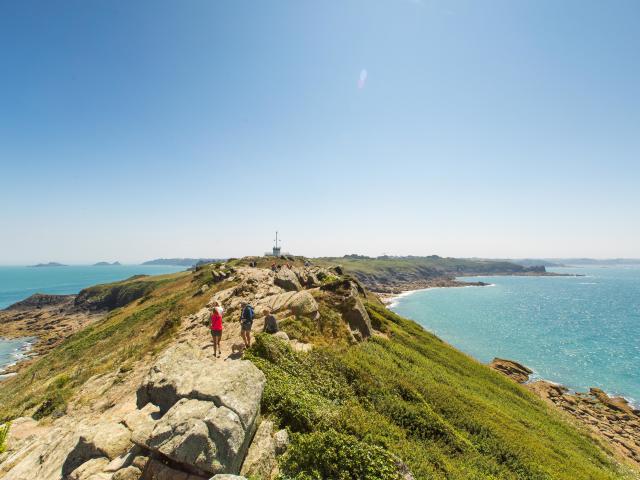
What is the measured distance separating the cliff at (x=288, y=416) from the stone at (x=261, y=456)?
40mm

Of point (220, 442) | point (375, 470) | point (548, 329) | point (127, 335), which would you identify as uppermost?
point (220, 442)

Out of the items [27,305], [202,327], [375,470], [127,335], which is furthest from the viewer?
[27,305]

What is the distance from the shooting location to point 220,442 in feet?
29.8

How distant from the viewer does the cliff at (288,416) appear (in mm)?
9828

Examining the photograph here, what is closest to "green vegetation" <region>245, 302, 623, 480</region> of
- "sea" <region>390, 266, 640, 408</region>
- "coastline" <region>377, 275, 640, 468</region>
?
"coastline" <region>377, 275, 640, 468</region>

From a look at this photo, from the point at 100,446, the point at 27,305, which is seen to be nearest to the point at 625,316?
the point at 100,446

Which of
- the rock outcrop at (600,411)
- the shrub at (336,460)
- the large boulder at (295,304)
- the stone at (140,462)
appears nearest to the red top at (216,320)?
the large boulder at (295,304)

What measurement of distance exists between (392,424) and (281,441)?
6.37m

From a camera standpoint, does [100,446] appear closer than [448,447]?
Yes

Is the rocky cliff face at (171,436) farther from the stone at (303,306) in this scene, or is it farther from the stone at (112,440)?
the stone at (303,306)

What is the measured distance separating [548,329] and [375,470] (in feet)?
357

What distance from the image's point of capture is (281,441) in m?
11.2

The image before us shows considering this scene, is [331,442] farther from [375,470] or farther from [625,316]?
[625,316]

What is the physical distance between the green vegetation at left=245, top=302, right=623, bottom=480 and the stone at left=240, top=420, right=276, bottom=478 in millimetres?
571
